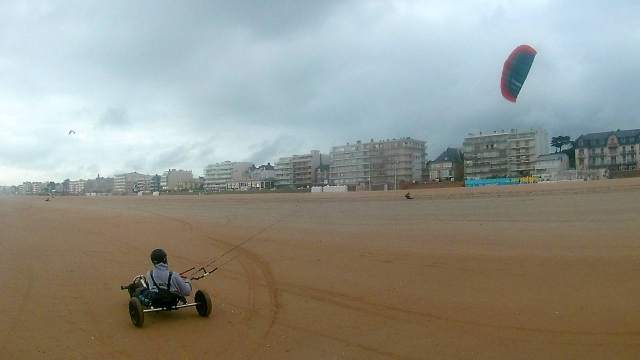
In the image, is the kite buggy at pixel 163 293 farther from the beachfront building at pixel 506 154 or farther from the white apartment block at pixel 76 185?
the white apartment block at pixel 76 185

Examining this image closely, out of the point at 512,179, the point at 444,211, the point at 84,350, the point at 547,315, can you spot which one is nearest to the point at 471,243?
the point at 547,315

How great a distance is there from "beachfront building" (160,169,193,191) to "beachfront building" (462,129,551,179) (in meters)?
85.3

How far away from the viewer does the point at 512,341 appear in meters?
4.64

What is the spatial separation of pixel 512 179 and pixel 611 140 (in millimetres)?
7122

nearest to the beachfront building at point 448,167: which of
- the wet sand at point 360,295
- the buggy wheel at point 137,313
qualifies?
the wet sand at point 360,295

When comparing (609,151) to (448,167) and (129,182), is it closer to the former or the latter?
(448,167)

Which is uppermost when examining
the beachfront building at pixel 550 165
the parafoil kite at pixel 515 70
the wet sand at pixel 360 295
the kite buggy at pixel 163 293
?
the parafoil kite at pixel 515 70

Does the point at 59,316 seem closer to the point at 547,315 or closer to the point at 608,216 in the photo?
the point at 547,315

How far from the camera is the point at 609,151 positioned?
3064 cm

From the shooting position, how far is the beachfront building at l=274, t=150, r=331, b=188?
6238 centimetres

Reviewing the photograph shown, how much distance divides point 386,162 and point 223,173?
210 ft

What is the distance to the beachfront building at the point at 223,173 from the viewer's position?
8919 centimetres

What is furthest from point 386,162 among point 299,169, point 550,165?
point 299,169

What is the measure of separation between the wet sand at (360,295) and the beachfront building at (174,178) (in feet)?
336
